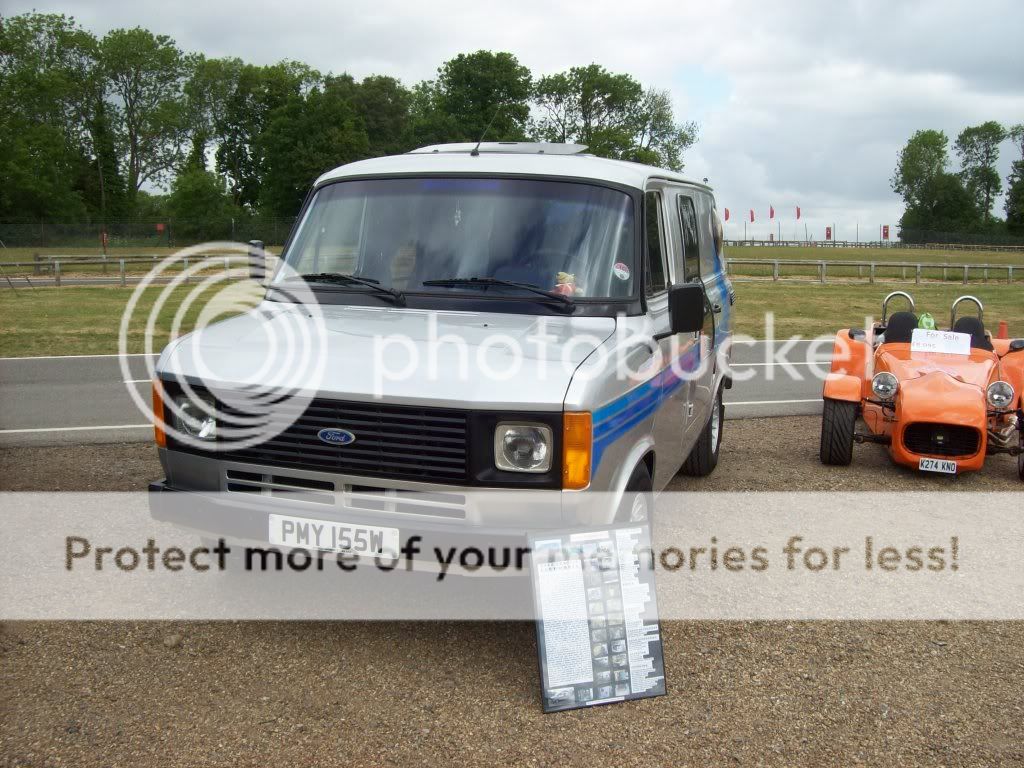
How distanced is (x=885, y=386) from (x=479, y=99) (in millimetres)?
70793

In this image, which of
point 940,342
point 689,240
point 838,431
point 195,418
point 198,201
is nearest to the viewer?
point 195,418

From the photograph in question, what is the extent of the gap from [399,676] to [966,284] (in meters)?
36.2

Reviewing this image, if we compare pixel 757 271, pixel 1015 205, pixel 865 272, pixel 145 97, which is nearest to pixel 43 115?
pixel 145 97

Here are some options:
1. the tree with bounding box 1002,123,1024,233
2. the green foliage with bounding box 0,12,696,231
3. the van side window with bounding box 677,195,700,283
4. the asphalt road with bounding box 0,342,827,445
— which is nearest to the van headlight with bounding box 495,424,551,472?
the van side window with bounding box 677,195,700,283

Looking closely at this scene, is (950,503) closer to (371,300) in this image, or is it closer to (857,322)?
(371,300)

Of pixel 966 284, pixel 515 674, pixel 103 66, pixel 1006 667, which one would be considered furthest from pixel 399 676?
pixel 103 66

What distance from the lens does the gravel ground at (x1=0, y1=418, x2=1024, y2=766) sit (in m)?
3.59

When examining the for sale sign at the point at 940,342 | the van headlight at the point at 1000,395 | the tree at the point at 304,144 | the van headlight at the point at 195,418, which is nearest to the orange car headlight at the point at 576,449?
the van headlight at the point at 195,418

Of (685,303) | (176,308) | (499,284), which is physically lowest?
(176,308)

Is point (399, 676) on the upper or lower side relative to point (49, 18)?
lower

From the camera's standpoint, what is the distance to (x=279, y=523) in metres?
4.27

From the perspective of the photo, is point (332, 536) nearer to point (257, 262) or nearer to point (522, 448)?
point (522, 448)

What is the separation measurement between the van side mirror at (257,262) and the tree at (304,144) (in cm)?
6598

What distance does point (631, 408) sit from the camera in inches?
180
